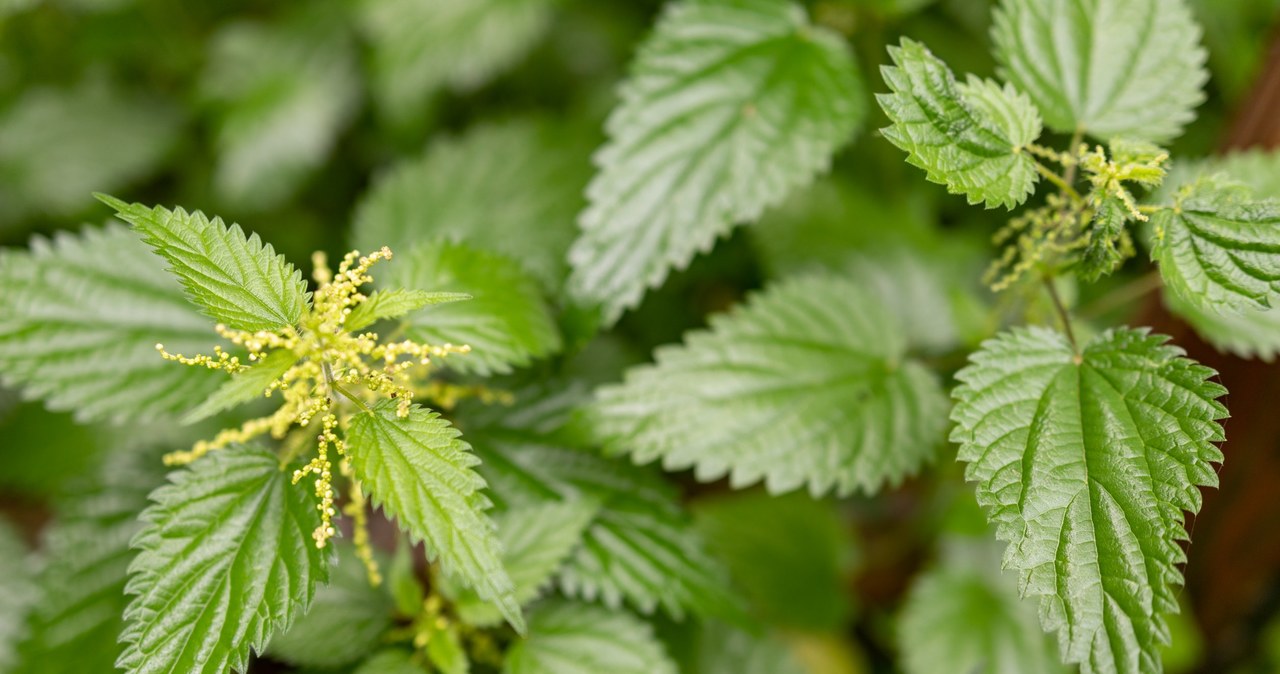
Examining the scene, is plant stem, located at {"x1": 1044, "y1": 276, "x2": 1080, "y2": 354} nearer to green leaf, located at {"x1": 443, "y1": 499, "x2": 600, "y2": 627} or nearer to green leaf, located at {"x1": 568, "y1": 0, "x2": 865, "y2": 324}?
green leaf, located at {"x1": 568, "y1": 0, "x2": 865, "y2": 324}

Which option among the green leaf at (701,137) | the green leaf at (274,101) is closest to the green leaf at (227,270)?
the green leaf at (701,137)

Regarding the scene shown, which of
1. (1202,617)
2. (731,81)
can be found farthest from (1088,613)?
(1202,617)

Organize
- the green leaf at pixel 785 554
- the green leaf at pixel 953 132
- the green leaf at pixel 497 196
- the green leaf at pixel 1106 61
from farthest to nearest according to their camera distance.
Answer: the green leaf at pixel 785 554
the green leaf at pixel 497 196
the green leaf at pixel 1106 61
the green leaf at pixel 953 132

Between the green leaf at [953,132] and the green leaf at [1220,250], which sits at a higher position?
the green leaf at [953,132]

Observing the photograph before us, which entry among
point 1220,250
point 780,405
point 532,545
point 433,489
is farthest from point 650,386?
point 1220,250

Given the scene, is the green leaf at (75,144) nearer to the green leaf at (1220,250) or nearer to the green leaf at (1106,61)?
the green leaf at (1106,61)

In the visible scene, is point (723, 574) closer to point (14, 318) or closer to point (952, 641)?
point (952, 641)

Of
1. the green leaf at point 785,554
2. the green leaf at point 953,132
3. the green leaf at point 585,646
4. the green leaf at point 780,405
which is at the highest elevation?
the green leaf at point 953,132

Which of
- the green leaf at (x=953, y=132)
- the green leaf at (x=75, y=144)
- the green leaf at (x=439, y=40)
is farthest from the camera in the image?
the green leaf at (x=75, y=144)
